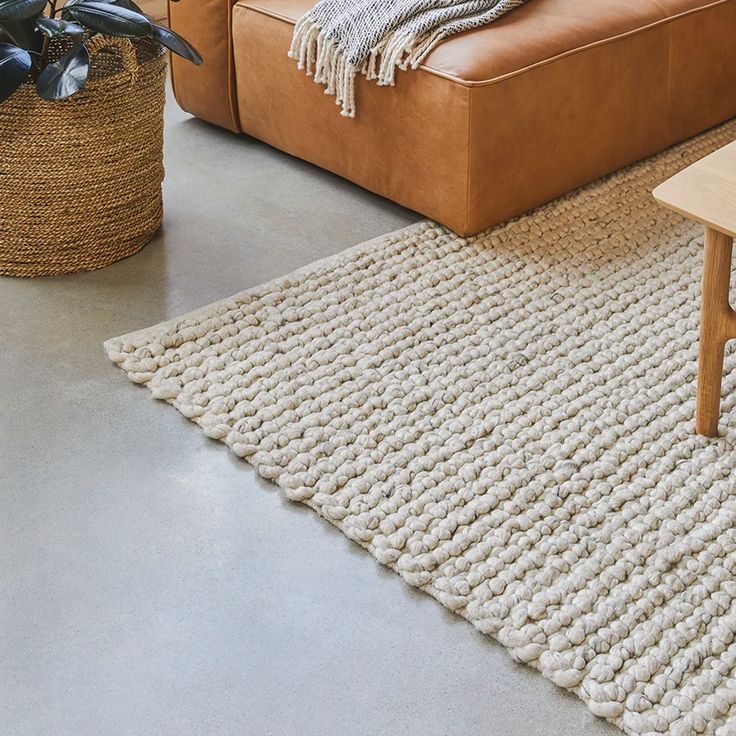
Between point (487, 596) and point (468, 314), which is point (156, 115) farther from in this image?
point (487, 596)

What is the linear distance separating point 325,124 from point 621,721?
1501 millimetres

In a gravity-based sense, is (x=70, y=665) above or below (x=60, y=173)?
below

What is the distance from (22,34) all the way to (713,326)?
49.2 inches

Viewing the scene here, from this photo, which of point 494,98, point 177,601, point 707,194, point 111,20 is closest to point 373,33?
point 494,98

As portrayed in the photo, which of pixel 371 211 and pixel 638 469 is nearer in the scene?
pixel 638 469

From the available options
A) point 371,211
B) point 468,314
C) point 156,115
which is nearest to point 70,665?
point 468,314

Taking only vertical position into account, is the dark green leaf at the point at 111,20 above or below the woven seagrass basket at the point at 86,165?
above

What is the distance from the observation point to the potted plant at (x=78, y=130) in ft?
6.06

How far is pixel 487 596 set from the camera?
1.38m

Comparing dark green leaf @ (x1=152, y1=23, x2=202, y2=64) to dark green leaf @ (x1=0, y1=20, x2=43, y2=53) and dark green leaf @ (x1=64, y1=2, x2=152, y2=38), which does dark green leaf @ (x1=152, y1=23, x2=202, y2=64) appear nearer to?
dark green leaf @ (x1=64, y1=2, x2=152, y2=38)

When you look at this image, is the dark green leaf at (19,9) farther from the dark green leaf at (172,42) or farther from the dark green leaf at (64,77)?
the dark green leaf at (172,42)

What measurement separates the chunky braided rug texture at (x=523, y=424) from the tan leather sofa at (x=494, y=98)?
0.12 metres

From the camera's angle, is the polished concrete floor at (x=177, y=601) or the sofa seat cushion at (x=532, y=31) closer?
the polished concrete floor at (x=177, y=601)

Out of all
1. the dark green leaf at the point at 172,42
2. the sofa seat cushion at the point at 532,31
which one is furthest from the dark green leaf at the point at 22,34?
the sofa seat cushion at the point at 532,31
